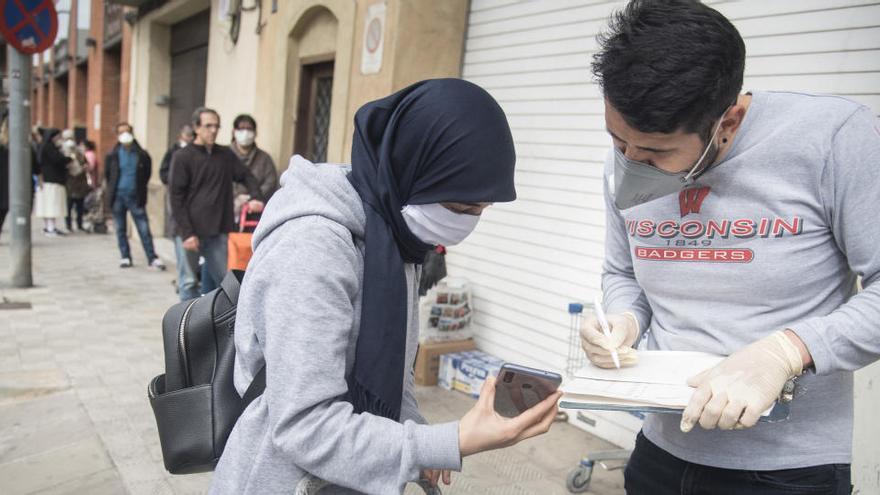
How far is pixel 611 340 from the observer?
1513mm

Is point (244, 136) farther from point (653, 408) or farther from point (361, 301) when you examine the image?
point (653, 408)

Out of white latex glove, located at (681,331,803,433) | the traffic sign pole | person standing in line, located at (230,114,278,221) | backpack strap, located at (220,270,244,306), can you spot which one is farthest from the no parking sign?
white latex glove, located at (681,331,803,433)

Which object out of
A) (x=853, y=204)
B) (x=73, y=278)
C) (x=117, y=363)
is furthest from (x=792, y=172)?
(x=73, y=278)

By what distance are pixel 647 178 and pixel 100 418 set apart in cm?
391

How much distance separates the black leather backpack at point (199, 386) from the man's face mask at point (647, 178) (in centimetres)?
100

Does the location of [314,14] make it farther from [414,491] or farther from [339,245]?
[339,245]

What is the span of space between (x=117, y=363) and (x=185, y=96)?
8854 millimetres

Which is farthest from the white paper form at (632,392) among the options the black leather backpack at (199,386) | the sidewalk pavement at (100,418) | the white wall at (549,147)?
the white wall at (549,147)

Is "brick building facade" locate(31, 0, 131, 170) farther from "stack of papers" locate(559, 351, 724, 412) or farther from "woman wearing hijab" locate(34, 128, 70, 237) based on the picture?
"stack of papers" locate(559, 351, 724, 412)

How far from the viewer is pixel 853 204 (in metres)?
1.29

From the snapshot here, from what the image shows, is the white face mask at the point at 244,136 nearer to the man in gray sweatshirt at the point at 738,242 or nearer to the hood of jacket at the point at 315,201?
the hood of jacket at the point at 315,201

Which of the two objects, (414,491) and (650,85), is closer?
(650,85)

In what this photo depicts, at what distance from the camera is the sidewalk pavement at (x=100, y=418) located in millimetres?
3412

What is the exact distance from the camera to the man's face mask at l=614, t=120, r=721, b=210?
1450mm
